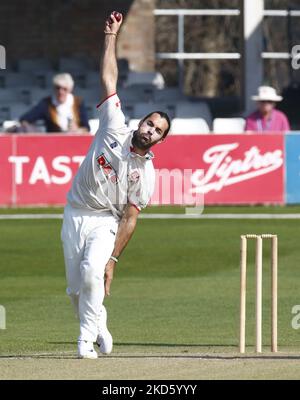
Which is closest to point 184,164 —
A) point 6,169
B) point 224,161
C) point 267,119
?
point 224,161

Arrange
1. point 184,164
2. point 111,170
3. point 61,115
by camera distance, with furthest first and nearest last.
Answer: point 61,115 → point 184,164 → point 111,170

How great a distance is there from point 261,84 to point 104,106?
18.3m

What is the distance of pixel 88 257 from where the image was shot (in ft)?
34.2

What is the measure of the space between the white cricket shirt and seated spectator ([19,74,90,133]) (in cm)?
1204

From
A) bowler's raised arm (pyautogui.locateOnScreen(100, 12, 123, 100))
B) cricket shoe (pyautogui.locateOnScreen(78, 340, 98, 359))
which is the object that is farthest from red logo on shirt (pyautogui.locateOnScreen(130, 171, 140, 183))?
cricket shoe (pyautogui.locateOnScreen(78, 340, 98, 359))

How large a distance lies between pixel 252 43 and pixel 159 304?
1449 cm

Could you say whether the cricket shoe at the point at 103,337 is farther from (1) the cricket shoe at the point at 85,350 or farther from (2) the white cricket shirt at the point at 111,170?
(2) the white cricket shirt at the point at 111,170

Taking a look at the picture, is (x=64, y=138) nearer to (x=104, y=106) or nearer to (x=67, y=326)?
(x=67, y=326)

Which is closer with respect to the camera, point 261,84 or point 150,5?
point 261,84

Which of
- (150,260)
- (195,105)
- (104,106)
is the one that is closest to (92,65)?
(195,105)

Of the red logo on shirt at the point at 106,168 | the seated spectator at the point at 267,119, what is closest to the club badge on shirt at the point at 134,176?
the red logo on shirt at the point at 106,168

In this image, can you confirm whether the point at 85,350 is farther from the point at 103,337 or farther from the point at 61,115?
the point at 61,115

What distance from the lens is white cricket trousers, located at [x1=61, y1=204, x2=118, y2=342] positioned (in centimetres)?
1042

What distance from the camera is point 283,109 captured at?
93.6ft
